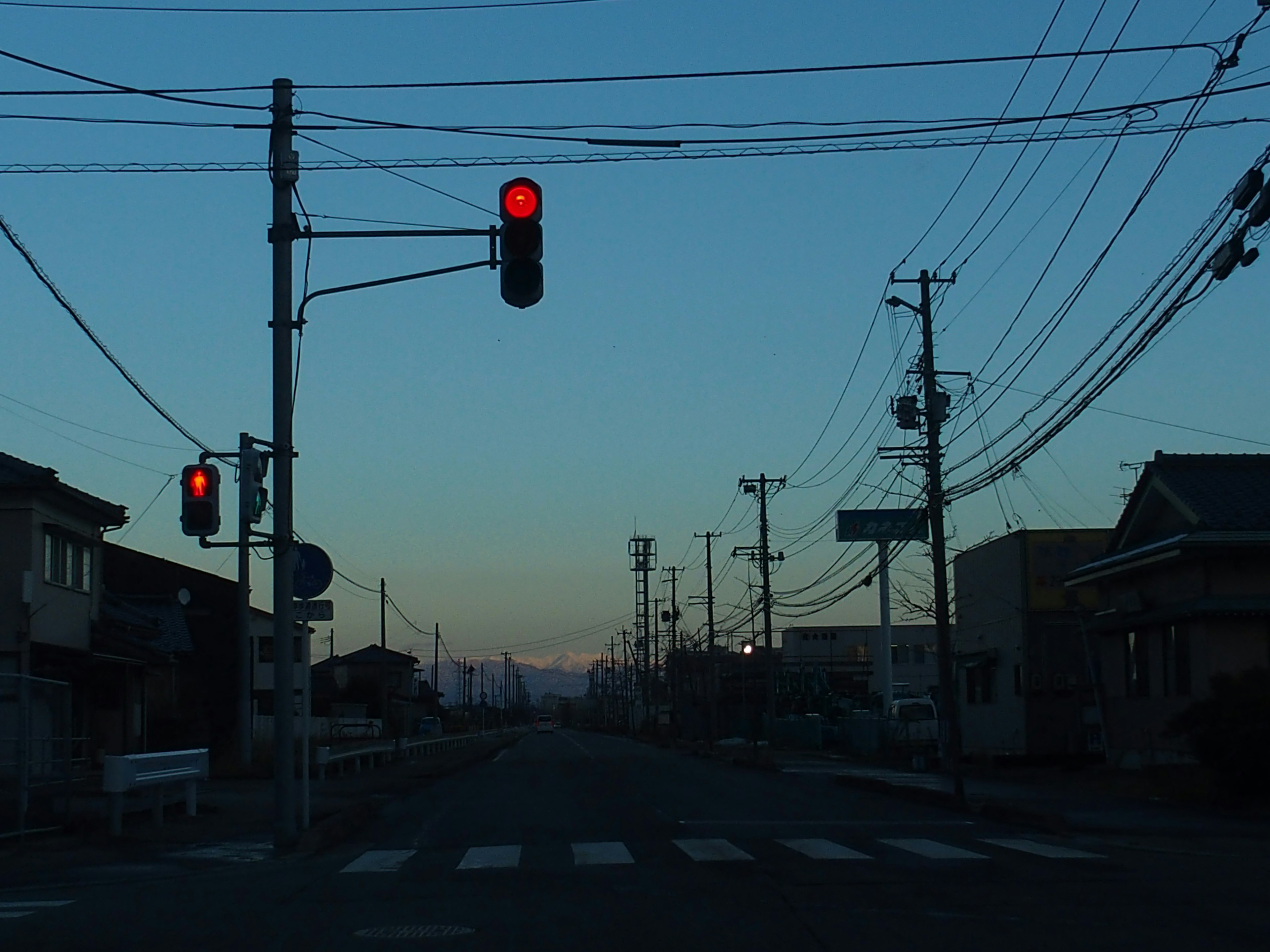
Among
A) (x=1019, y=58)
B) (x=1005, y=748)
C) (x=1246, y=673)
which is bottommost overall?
(x=1005, y=748)

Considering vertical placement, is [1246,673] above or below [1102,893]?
above

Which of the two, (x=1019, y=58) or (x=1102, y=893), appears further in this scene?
(x=1019, y=58)

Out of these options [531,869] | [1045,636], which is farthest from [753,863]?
[1045,636]

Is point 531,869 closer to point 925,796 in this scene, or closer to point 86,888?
point 86,888

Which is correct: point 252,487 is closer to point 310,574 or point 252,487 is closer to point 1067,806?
point 310,574

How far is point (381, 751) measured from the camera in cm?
4366

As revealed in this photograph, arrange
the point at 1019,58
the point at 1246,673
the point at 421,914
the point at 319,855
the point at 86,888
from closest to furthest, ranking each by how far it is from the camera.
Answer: the point at 421,914 < the point at 86,888 < the point at 319,855 < the point at 1019,58 < the point at 1246,673

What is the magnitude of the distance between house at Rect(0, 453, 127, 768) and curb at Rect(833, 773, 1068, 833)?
1582 centimetres

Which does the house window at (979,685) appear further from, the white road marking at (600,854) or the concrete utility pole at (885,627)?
the white road marking at (600,854)

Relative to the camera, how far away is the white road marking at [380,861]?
14.0 m

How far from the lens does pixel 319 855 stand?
50.9 ft

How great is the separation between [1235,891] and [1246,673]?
39.1ft

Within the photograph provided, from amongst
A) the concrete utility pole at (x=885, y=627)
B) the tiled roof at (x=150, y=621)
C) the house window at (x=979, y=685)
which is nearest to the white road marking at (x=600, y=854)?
the tiled roof at (x=150, y=621)

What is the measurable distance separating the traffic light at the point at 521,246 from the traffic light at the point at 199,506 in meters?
4.31
